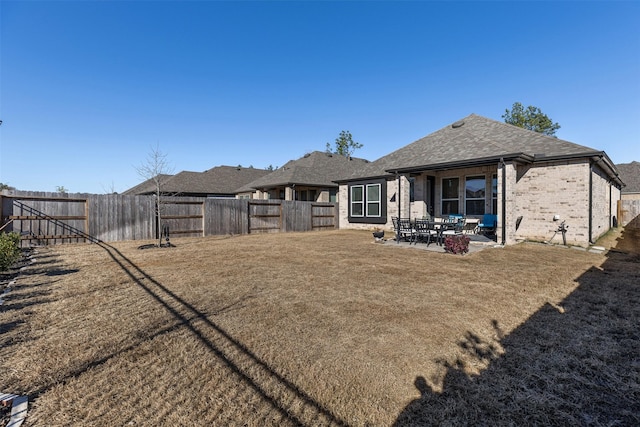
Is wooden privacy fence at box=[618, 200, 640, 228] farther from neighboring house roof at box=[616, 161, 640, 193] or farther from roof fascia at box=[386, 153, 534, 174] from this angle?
roof fascia at box=[386, 153, 534, 174]

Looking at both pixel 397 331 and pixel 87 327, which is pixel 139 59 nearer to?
pixel 87 327

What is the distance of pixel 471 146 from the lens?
502 inches

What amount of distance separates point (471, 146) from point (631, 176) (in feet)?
97.1

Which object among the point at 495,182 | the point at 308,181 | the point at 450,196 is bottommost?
the point at 450,196

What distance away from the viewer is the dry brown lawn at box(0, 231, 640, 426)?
6.81ft

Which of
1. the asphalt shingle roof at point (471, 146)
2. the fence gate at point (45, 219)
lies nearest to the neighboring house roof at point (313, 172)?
the asphalt shingle roof at point (471, 146)

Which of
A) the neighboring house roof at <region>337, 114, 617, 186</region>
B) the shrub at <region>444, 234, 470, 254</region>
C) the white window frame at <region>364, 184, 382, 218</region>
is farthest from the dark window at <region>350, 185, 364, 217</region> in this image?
the shrub at <region>444, 234, 470, 254</region>

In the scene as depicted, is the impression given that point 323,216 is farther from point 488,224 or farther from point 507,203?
point 507,203

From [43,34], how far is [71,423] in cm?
1380

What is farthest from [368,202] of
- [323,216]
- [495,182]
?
[495,182]

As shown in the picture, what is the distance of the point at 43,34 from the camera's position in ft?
32.4

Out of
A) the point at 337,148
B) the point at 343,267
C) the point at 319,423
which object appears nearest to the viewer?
the point at 319,423

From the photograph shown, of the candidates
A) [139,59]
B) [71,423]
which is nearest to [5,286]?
[71,423]

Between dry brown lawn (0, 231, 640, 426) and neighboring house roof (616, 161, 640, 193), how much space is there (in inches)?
1269
